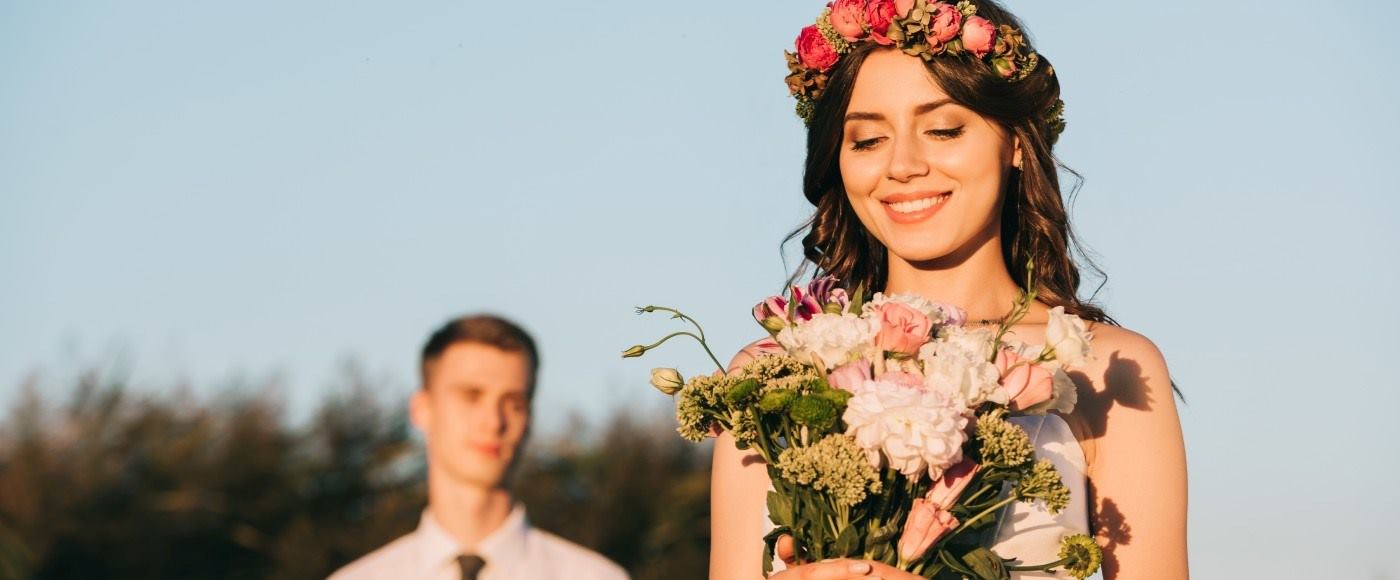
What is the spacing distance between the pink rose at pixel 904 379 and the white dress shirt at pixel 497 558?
5.94 m

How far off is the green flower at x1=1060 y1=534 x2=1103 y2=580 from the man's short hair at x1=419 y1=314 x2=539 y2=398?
5.77m

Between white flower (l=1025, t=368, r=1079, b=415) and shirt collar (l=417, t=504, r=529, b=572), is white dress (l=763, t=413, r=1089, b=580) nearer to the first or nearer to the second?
white flower (l=1025, t=368, r=1079, b=415)

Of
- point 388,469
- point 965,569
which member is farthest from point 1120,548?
point 388,469

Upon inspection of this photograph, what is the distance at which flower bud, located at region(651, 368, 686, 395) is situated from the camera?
3.22 meters

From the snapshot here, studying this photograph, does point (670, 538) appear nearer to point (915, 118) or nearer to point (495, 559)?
point (495, 559)

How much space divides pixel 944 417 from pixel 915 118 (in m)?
1.23

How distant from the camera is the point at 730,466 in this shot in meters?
4.01

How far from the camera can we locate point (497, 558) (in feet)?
28.7

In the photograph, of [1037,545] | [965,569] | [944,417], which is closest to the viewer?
[944,417]

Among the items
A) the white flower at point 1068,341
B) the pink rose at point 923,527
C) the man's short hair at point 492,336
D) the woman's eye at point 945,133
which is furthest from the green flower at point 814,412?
the man's short hair at point 492,336

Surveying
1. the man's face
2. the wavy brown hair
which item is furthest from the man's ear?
the wavy brown hair

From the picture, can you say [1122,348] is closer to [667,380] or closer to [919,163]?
[919,163]

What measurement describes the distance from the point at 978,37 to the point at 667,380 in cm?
134

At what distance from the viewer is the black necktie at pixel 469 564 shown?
873 cm
